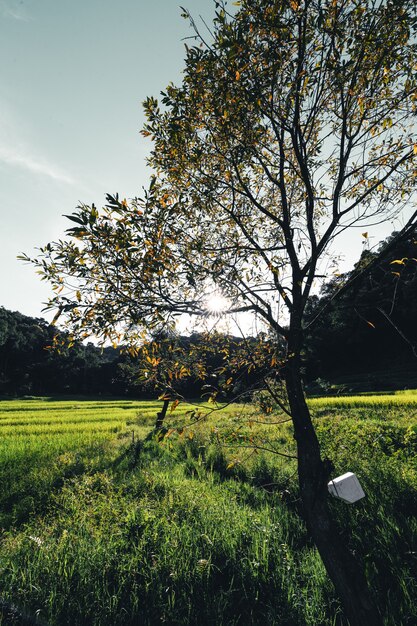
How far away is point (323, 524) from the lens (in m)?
3.29

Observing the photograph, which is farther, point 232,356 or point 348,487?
point 232,356

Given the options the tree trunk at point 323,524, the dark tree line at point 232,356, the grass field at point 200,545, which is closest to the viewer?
the tree trunk at point 323,524

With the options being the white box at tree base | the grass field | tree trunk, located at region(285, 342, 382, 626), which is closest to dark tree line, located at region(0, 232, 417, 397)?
tree trunk, located at region(285, 342, 382, 626)

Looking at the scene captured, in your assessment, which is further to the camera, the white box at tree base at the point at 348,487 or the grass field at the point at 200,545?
the grass field at the point at 200,545

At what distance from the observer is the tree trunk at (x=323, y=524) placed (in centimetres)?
304

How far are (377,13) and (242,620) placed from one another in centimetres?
817

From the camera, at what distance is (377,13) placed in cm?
347

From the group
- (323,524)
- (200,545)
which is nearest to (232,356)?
(323,524)

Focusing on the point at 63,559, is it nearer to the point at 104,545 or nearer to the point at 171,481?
the point at 104,545

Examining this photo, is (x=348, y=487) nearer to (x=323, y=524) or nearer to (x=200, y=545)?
(x=323, y=524)

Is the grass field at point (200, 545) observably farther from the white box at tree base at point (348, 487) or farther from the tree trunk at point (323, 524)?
the white box at tree base at point (348, 487)

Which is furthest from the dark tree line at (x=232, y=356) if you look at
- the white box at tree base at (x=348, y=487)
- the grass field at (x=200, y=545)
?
the white box at tree base at (x=348, y=487)

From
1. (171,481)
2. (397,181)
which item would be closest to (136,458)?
(171,481)

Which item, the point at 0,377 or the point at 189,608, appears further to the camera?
the point at 0,377
